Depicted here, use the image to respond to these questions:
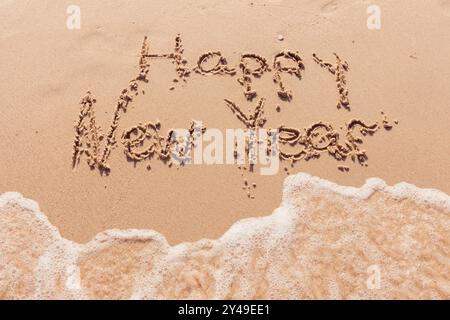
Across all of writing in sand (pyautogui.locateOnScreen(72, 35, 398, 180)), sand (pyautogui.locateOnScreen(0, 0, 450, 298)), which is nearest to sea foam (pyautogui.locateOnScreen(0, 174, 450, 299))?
sand (pyautogui.locateOnScreen(0, 0, 450, 298))

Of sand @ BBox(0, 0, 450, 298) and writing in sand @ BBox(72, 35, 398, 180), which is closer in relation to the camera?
sand @ BBox(0, 0, 450, 298)

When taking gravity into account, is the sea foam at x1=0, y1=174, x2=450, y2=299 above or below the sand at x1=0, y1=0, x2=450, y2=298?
below

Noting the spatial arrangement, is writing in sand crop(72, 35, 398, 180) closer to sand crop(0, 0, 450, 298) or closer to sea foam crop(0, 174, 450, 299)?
sand crop(0, 0, 450, 298)

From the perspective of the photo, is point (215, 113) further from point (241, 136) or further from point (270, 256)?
point (270, 256)

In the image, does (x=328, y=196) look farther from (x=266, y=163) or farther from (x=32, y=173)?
(x=32, y=173)

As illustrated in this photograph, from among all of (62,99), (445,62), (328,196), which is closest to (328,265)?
(328,196)
